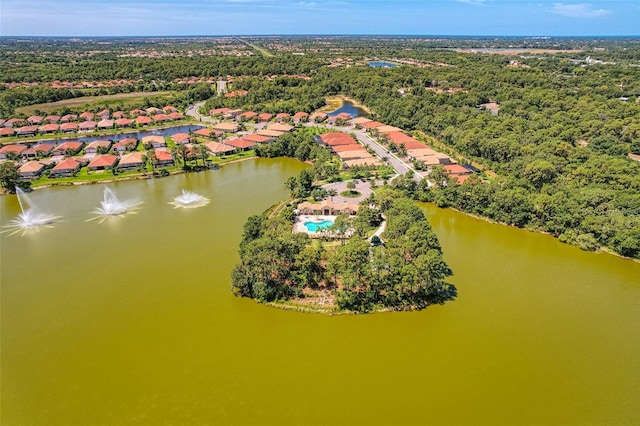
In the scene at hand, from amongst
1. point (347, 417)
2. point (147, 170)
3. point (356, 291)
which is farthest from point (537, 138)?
point (147, 170)

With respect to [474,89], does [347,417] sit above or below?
below

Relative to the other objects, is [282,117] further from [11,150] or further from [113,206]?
[11,150]

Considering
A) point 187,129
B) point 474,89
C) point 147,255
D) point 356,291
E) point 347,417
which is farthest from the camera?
point 474,89

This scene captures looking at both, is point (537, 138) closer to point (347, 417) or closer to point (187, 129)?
point (347, 417)

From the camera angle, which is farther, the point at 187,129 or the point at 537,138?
the point at 187,129

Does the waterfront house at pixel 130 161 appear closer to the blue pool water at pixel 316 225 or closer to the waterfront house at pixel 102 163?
the waterfront house at pixel 102 163

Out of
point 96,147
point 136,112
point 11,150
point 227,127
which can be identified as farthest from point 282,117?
point 11,150

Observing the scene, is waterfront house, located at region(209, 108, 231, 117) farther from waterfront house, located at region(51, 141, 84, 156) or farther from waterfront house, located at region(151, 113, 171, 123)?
waterfront house, located at region(51, 141, 84, 156)
